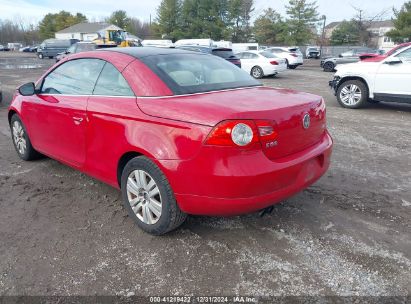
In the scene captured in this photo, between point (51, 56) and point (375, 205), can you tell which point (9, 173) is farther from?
point (51, 56)

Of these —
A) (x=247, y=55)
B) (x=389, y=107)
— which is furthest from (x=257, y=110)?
(x=247, y=55)

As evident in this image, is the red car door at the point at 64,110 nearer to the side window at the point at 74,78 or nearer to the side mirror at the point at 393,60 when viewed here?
the side window at the point at 74,78

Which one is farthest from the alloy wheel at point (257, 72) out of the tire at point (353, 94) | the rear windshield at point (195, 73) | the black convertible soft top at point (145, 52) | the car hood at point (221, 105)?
the car hood at point (221, 105)

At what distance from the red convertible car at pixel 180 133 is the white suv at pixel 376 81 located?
570cm

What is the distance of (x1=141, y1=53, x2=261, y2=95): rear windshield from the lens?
310 centimetres

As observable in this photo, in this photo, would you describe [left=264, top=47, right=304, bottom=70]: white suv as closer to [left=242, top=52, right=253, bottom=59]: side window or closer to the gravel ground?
[left=242, top=52, right=253, bottom=59]: side window

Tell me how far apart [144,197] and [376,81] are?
7.20 metres

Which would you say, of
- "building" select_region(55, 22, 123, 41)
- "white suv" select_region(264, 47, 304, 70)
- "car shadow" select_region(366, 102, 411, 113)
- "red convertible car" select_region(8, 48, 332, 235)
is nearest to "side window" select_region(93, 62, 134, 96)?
"red convertible car" select_region(8, 48, 332, 235)

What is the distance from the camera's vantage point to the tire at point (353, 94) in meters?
8.72

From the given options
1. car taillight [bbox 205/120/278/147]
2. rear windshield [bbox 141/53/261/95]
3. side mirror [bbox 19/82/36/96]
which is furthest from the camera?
side mirror [bbox 19/82/36/96]

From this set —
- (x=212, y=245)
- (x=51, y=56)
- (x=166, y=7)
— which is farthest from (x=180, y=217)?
(x=166, y=7)

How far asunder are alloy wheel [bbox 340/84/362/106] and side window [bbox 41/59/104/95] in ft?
23.5

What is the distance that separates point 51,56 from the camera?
38.2m

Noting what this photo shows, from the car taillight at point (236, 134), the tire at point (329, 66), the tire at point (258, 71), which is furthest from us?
the tire at point (329, 66)
